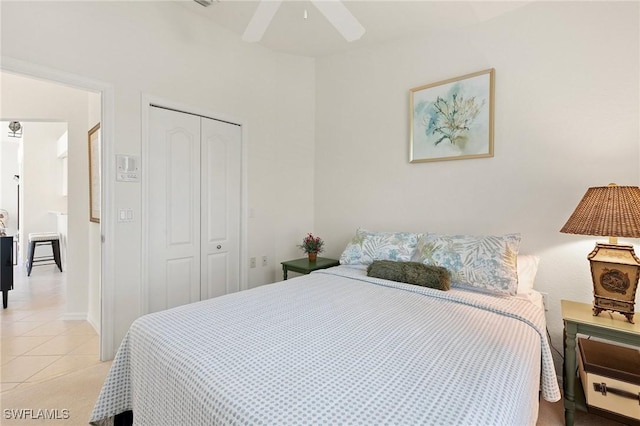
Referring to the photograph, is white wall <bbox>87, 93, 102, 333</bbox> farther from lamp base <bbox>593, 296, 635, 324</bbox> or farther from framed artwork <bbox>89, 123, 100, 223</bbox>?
lamp base <bbox>593, 296, 635, 324</bbox>

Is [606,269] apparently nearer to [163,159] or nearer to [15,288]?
[163,159]

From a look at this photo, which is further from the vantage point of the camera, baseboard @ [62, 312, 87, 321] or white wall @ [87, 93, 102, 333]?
baseboard @ [62, 312, 87, 321]

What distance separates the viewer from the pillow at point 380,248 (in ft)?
8.32

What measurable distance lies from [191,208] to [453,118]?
8.10 ft

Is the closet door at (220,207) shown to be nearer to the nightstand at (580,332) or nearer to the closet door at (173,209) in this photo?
the closet door at (173,209)

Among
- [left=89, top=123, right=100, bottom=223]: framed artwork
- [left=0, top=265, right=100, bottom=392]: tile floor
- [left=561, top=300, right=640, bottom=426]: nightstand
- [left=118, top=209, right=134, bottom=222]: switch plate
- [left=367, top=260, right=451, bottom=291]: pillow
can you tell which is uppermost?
[left=89, top=123, right=100, bottom=223]: framed artwork

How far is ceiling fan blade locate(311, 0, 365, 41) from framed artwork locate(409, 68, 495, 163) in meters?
1.18

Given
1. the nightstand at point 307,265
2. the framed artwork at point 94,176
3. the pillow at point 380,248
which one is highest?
the framed artwork at point 94,176

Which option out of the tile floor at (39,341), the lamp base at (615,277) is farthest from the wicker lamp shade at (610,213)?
the tile floor at (39,341)

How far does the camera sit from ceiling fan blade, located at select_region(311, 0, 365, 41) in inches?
64.5

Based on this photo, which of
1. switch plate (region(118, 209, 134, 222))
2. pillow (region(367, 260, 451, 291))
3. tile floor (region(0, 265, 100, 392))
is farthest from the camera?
switch plate (region(118, 209, 134, 222))

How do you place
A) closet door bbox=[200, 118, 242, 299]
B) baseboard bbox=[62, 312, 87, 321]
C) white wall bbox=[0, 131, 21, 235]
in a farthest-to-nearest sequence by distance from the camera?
white wall bbox=[0, 131, 21, 235]
baseboard bbox=[62, 312, 87, 321]
closet door bbox=[200, 118, 242, 299]

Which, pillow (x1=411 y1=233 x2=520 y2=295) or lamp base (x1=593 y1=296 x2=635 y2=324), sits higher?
pillow (x1=411 y1=233 x2=520 y2=295)

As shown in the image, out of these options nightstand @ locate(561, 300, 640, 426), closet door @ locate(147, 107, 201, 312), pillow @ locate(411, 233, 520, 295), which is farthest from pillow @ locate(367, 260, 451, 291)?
closet door @ locate(147, 107, 201, 312)
